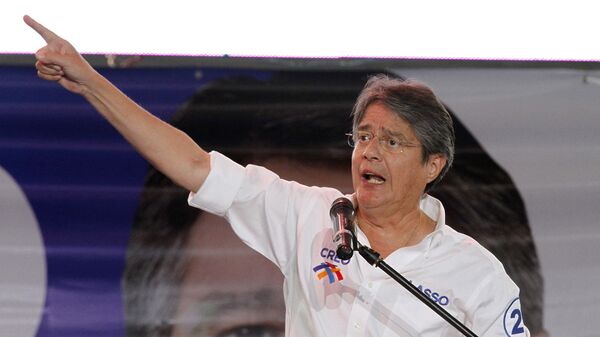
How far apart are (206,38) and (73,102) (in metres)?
0.51

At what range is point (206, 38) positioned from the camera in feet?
10.0

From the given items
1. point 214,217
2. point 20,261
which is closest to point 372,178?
point 214,217

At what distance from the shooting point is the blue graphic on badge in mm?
2312

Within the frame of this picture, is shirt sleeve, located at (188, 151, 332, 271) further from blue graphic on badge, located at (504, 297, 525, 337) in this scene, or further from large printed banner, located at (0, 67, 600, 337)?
large printed banner, located at (0, 67, 600, 337)

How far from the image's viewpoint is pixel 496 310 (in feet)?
7.63

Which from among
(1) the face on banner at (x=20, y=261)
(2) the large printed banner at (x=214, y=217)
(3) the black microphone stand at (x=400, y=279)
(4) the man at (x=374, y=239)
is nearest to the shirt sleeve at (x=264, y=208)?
(4) the man at (x=374, y=239)

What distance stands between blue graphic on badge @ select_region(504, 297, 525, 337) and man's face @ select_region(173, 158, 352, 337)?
98cm

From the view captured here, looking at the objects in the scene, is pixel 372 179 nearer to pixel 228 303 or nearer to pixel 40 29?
pixel 40 29

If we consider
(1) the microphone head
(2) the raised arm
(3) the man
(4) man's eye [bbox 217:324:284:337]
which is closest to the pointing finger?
(2) the raised arm

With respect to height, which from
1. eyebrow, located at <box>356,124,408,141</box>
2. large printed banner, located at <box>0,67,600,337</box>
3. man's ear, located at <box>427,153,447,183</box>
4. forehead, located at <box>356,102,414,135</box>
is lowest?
large printed banner, located at <box>0,67,600,337</box>

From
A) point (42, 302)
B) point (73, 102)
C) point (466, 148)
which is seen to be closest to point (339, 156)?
point (466, 148)

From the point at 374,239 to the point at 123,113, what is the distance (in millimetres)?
778

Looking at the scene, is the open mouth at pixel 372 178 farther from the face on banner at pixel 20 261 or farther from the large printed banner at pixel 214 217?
the face on banner at pixel 20 261

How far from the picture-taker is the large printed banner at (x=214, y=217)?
3.07 meters
